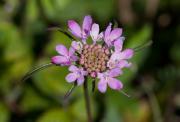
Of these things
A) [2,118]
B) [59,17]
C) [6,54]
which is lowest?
[2,118]

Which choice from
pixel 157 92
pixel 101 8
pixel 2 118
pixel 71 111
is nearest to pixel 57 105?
pixel 71 111

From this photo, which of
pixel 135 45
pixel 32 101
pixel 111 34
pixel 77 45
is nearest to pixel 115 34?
pixel 111 34

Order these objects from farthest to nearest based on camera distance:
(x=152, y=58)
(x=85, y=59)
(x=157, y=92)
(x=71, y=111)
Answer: (x=152, y=58)
(x=157, y=92)
(x=71, y=111)
(x=85, y=59)

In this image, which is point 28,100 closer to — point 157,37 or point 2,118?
point 2,118

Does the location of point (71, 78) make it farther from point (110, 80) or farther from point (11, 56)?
point (11, 56)

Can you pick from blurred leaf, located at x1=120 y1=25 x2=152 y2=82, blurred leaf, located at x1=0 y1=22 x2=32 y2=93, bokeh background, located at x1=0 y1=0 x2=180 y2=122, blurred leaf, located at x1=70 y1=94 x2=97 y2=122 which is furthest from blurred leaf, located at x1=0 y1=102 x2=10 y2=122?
blurred leaf, located at x1=120 y1=25 x2=152 y2=82

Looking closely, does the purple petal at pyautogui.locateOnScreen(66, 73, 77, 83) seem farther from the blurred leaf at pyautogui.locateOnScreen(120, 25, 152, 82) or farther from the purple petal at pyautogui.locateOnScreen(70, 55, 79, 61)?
the blurred leaf at pyautogui.locateOnScreen(120, 25, 152, 82)

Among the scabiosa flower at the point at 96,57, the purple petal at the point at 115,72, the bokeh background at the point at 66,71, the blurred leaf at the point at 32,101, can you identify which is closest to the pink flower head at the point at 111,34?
the scabiosa flower at the point at 96,57
